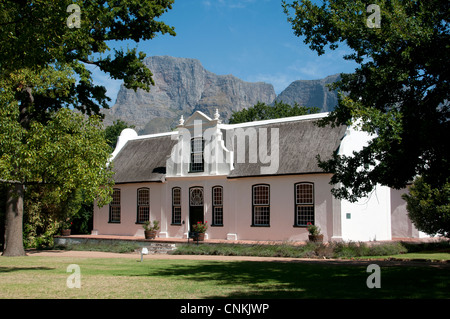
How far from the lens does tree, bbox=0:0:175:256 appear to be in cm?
1269

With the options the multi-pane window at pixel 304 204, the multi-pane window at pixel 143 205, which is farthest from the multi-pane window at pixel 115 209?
the multi-pane window at pixel 304 204

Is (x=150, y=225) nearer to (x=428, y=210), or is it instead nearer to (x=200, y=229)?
(x=200, y=229)

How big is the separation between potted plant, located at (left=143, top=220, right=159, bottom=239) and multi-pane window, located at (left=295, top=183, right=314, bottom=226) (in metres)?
9.11

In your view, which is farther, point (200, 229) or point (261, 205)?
point (261, 205)

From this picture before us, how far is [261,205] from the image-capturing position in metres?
28.0

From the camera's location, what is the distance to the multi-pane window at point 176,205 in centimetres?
3162

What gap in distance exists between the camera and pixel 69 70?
23766 millimetres

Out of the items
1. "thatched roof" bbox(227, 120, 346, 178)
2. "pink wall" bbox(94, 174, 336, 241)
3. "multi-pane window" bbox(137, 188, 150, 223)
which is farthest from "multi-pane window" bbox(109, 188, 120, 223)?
"thatched roof" bbox(227, 120, 346, 178)

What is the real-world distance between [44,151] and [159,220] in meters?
18.2

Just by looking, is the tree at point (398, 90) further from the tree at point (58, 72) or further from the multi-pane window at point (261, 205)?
the multi-pane window at point (261, 205)

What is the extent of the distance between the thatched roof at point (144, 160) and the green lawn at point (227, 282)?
1602 centimetres

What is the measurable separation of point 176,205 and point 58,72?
11861 mm

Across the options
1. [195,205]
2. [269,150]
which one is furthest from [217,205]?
[269,150]

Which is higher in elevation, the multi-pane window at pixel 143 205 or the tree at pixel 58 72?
the tree at pixel 58 72
